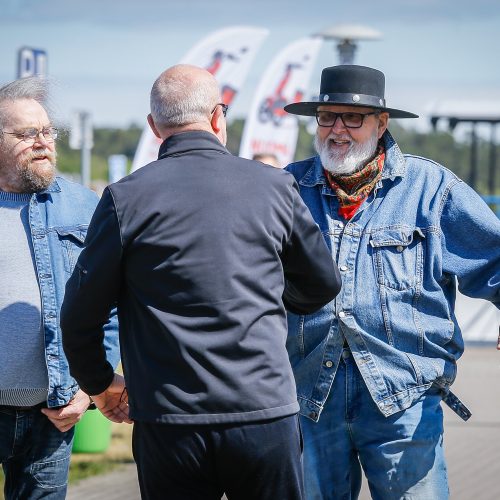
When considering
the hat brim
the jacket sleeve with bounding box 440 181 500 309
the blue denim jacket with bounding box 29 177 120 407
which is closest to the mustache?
the blue denim jacket with bounding box 29 177 120 407

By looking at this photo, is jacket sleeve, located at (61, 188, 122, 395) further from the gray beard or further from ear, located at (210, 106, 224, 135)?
the gray beard

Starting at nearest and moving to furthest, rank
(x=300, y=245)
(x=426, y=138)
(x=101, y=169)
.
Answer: (x=300, y=245) < (x=426, y=138) < (x=101, y=169)

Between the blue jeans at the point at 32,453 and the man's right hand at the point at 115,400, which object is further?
the blue jeans at the point at 32,453

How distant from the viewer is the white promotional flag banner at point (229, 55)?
481 inches

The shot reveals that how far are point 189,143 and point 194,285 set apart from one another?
0.42 meters

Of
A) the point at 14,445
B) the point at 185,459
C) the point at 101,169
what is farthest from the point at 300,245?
the point at 101,169

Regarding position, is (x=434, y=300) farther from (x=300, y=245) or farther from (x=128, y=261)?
(x=128, y=261)

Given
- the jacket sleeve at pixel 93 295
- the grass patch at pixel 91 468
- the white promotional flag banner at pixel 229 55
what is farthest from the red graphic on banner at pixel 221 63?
the jacket sleeve at pixel 93 295

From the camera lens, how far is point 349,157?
A: 3.61 m

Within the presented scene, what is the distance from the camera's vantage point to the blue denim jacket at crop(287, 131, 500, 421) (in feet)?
11.5

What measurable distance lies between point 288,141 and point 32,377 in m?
11.3

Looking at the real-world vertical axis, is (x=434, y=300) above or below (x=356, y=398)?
above

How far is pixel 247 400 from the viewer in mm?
2641

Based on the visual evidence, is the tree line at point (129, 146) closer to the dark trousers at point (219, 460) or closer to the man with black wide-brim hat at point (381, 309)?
the man with black wide-brim hat at point (381, 309)
